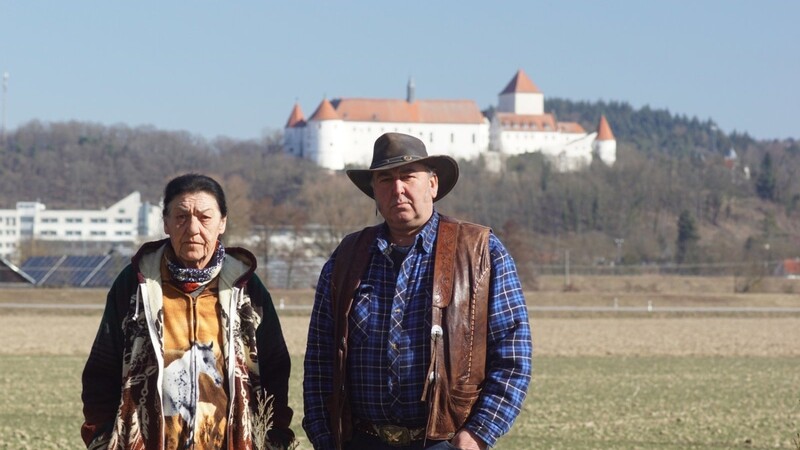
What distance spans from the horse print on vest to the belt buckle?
69 cm

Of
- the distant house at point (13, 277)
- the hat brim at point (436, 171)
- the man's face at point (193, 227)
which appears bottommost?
the distant house at point (13, 277)

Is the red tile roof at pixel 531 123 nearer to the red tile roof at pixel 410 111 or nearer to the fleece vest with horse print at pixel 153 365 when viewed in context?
the red tile roof at pixel 410 111

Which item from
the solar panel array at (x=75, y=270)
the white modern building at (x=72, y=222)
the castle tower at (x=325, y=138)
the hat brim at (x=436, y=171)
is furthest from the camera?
the castle tower at (x=325, y=138)

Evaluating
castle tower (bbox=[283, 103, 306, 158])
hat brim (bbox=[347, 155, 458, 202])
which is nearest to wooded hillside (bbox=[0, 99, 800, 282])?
castle tower (bbox=[283, 103, 306, 158])

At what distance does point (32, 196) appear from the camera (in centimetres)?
16162

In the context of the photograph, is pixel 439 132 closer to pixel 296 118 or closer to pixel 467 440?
pixel 296 118

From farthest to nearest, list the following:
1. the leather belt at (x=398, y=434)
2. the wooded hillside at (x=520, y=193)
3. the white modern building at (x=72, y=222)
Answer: the white modern building at (x=72, y=222), the wooded hillside at (x=520, y=193), the leather belt at (x=398, y=434)

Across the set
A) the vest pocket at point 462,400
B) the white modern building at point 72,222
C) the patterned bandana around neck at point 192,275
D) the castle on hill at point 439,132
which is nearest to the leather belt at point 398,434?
the vest pocket at point 462,400

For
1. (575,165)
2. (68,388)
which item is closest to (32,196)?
(575,165)

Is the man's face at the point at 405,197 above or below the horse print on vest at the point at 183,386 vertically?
above

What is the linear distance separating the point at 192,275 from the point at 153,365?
0.35 meters

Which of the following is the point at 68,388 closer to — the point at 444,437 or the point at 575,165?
the point at 444,437

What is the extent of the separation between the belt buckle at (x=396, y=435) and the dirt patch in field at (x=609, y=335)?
75.2 ft

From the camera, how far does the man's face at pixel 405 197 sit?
518 centimetres
